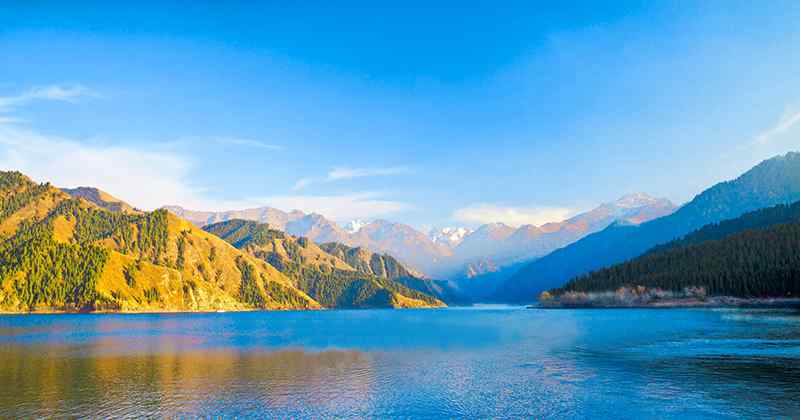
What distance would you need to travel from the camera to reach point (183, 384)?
65750mm

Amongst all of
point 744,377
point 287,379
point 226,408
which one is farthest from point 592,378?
point 226,408

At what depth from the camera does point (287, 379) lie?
69062mm

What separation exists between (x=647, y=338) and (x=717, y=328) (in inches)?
1287

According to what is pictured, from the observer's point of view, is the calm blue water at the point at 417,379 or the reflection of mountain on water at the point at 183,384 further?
the reflection of mountain on water at the point at 183,384

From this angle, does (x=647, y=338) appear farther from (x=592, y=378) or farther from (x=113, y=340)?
(x=113, y=340)

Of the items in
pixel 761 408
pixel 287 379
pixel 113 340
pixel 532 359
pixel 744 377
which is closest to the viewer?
pixel 761 408

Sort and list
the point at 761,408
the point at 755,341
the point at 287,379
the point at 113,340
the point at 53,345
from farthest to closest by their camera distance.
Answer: the point at 113,340 → the point at 53,345 → the point at 755,341 → the point at 287,379 → the point at 761,408

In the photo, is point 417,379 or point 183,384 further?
point 417,379

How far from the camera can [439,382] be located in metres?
66.8

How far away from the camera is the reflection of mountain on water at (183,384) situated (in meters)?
52.1

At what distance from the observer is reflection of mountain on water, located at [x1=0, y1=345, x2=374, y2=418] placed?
5212 cm

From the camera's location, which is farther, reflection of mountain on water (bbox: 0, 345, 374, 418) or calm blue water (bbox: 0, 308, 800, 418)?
reflection of mountain on water (bbox: 0, 345, 374, 418)

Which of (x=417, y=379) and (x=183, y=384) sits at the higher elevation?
(x=183, y=384)

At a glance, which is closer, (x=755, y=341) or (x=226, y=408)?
(x=226, y=408)
